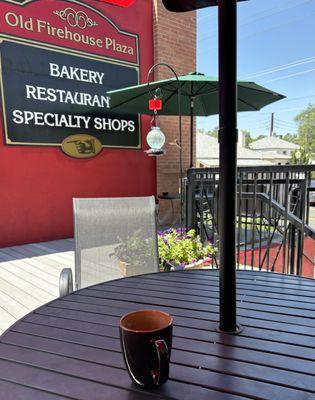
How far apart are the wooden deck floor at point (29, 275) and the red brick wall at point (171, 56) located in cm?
219

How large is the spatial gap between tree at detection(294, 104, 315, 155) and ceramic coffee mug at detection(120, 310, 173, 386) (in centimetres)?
4218

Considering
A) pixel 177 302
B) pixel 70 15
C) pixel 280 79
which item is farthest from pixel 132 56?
pixel 280 79

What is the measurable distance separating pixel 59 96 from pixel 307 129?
40.9 meters

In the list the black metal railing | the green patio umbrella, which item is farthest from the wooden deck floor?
the green patio umbrella

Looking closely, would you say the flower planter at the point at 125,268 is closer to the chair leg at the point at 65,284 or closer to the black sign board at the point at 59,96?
the chair leg at the point at 65,284

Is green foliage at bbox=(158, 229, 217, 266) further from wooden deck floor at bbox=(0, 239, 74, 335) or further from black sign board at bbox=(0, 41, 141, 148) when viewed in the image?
black sign board at bbox=(0, 41, 141, 148)

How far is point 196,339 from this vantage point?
86 centimetres

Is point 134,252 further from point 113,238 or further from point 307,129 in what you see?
point 307,129

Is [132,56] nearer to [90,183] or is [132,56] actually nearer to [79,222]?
[90,183]

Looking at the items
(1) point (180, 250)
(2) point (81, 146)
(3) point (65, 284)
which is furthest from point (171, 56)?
(3) point (65, 284)

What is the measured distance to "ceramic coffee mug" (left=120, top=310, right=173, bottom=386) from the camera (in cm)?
61

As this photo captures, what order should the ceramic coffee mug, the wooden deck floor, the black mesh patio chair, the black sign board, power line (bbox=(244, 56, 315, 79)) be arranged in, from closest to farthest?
the ceramic coffee mug
the black mesh patio chair
the wooden deck floor
the black sign board
power line (bbox=(244, 56, 315, 79))

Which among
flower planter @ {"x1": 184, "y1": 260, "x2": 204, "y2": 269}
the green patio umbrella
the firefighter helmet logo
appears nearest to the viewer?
flower planter @ {"x1": 184, "y1": 260, "x2": 204, "y2": 269}

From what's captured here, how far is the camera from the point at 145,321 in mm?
689
